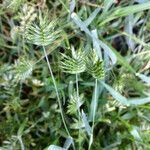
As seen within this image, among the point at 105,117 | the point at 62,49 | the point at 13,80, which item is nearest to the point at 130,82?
the point at 105,117

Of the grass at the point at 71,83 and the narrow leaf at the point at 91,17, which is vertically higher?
the narrow leaf at the point at 91,17

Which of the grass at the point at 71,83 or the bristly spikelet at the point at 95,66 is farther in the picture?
the grass at the point at 71,83

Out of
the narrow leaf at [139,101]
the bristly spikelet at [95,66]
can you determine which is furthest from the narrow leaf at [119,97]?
the bristly spikelet at [95,66]

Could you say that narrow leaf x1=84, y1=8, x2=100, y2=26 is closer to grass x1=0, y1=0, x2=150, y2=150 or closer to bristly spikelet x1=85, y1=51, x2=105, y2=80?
grass x1=0, y1=0, x2=150, y2=150

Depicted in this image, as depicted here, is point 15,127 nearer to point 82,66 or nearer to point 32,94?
point 32,94

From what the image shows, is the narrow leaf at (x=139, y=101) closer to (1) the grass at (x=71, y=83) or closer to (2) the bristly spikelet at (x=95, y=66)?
(1) the grass at (x=71, y=83)

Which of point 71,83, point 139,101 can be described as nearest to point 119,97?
point 139,101

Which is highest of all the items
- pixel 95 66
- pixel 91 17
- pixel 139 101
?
pixel 91 17

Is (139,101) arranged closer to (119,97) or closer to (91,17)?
(119,97)

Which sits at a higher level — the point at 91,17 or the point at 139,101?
the point at 91,17
